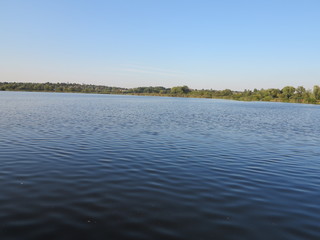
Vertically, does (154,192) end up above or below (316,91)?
below

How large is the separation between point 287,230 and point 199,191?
415cm

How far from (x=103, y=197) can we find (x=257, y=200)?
6926mm

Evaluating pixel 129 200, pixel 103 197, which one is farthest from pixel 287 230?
pixel 103 197

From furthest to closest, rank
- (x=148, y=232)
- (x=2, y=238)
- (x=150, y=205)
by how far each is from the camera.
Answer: (x=150, y=205) → (x=148, y=232) → (x=2, y=238)

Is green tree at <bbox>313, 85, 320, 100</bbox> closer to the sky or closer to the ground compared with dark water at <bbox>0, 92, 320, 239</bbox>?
closer to the sky

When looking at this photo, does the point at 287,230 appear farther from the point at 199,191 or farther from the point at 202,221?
the point at 199,191

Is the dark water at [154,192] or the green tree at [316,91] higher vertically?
the green tree at [316,91]

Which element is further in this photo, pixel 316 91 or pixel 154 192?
pixel 316 91

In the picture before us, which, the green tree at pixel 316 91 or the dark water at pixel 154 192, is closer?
the dark water at pixel 154 192

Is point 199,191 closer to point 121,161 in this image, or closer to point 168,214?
point 168,214

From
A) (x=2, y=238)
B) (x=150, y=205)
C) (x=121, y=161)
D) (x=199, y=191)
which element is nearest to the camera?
(x=2, y=238)

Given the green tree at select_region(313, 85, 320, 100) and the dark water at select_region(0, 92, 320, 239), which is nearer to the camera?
the dark water at select_region(0, 92, 320, 239)

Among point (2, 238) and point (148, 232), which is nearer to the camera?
point (2, 238)

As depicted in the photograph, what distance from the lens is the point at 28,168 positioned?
44.8ft
